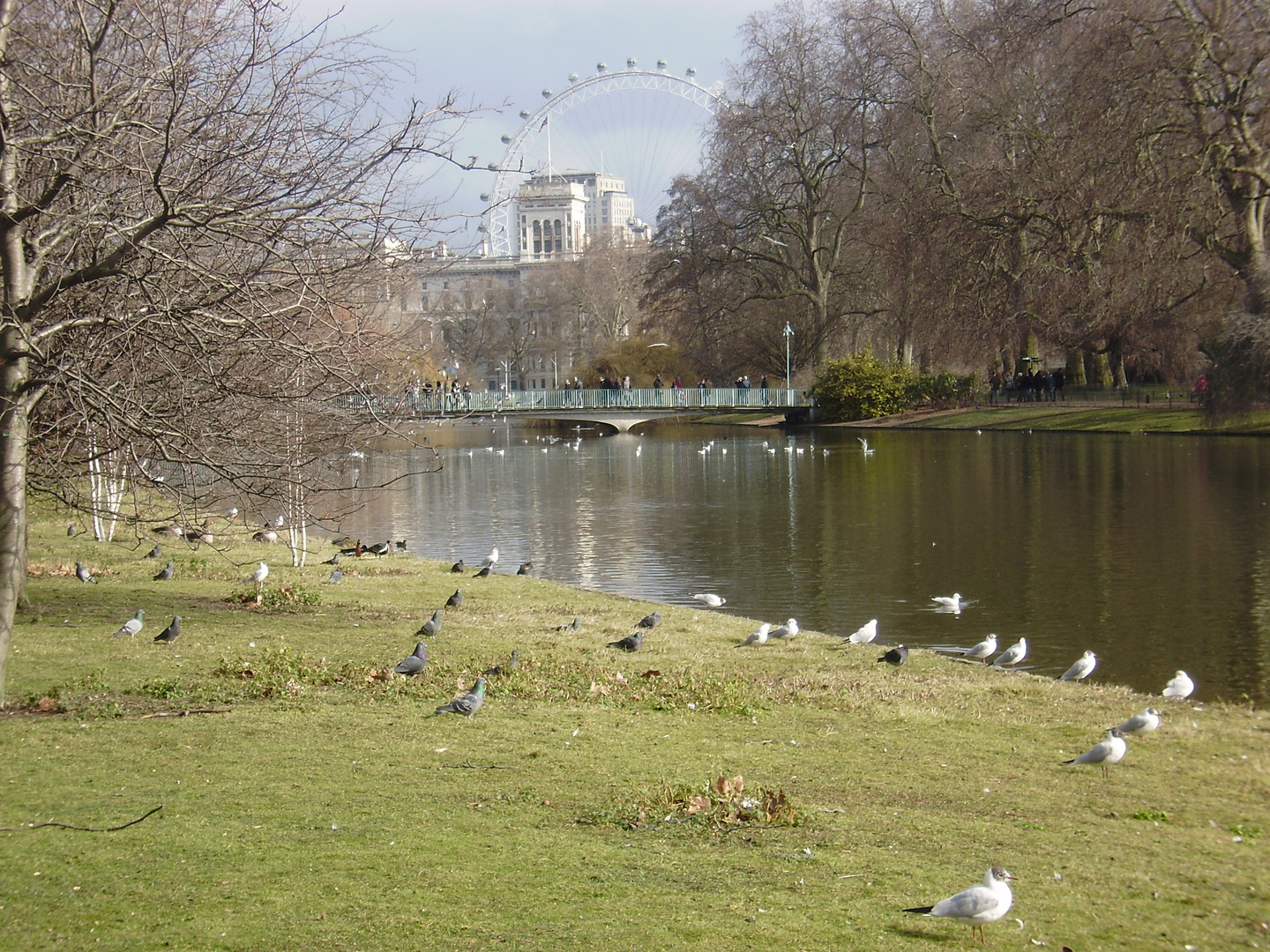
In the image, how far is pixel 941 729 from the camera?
949cm

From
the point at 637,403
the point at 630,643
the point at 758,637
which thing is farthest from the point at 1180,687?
the point at 637,403

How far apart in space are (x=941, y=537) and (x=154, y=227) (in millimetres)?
19566

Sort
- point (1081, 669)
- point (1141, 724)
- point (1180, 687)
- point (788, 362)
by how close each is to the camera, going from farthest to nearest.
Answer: point (788, 362) < point (1081, 669) < point (1180, 687) < point (1141, 724)

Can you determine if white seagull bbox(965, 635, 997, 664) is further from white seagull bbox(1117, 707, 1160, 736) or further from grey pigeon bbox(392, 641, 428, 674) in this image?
grey pigeon bbox(392, 641, 428, 674)

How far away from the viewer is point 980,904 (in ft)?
16.6

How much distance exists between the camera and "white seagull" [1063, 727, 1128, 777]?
318 inches

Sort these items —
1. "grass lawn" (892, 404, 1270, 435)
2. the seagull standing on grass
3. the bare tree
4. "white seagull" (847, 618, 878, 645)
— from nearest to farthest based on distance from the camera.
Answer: the bare tree → "white seagull" (847, 618, 878, 645) → the seagull standing on grass → "grass lawn" (892, 404, 1270, 435)

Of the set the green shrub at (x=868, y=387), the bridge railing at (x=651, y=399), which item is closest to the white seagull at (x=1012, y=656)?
the green shrub at (x=868, y=387)

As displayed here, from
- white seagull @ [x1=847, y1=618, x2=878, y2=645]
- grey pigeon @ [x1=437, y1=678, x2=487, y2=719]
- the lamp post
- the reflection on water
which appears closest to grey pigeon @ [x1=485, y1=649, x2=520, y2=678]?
grey pigeon @ [x1=437, y1=678, x2=487, y2=719]

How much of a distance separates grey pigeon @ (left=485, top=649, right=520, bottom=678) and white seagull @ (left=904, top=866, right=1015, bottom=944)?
242 inches

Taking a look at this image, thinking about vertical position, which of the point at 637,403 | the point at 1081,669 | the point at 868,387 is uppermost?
the point at 868,387

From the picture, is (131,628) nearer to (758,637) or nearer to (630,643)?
(630,643)

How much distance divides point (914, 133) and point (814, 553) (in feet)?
134

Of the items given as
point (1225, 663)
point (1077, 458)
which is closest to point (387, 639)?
point (1225, 663)
